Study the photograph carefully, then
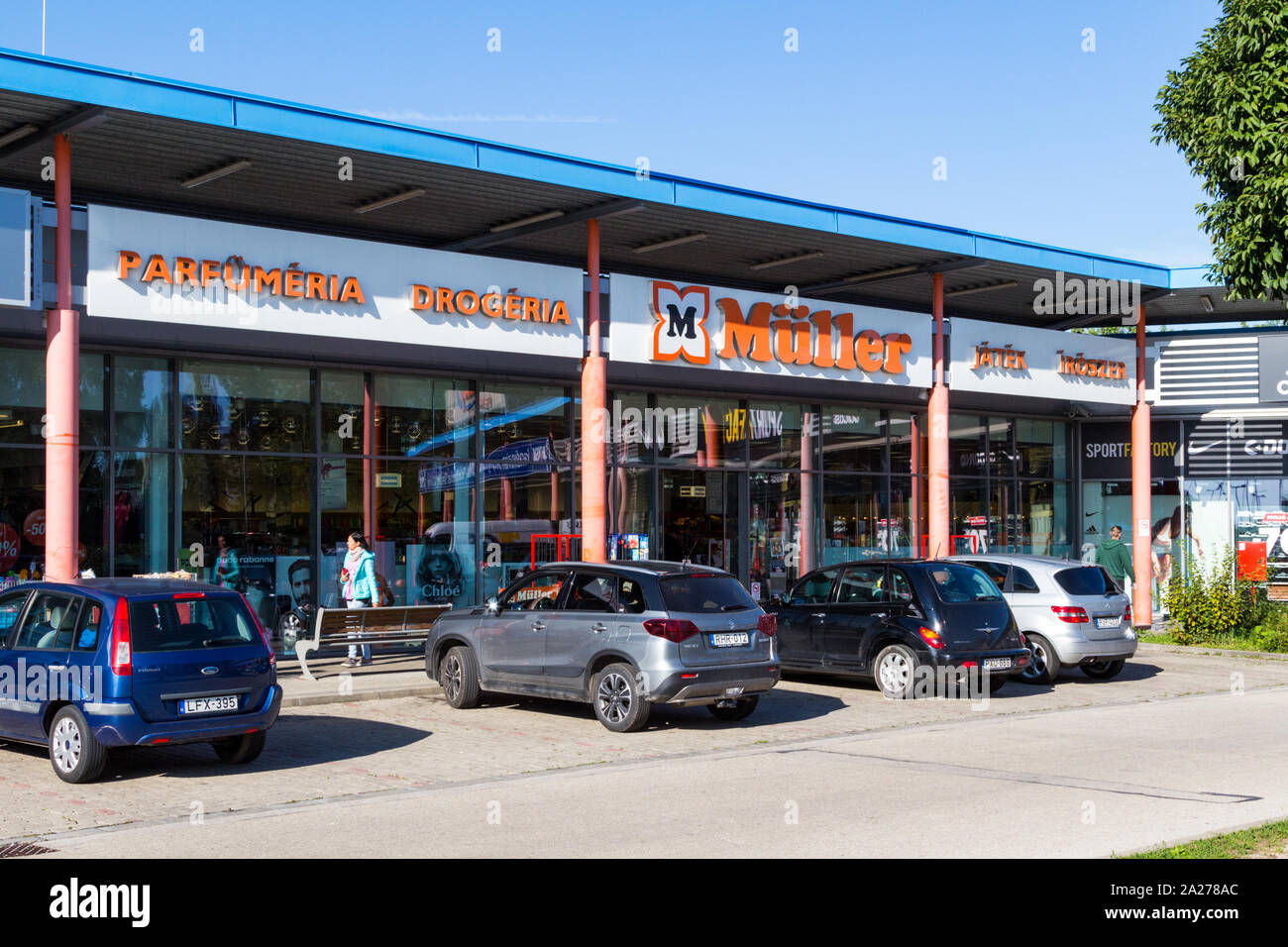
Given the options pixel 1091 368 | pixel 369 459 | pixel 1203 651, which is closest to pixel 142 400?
pixel 369 459

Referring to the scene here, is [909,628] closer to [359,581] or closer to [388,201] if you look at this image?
[359,581]

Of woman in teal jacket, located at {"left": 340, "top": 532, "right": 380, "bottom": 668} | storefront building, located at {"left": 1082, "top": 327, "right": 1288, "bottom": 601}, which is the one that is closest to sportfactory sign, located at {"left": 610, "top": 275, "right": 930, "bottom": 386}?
woman in teal jacket, located at {"left": 340, "top": 532, "right": 380, "bottom": 668}

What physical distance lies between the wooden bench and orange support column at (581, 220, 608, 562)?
2367 mm

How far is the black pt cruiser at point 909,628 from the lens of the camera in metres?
15.2

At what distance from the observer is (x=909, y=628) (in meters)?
15.4

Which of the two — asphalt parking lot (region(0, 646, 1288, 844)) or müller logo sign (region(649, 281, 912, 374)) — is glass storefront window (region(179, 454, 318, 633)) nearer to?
asphalt parking lot (region(0, 646, 1288, 844))

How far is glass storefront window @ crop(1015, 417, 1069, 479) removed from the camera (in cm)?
2930

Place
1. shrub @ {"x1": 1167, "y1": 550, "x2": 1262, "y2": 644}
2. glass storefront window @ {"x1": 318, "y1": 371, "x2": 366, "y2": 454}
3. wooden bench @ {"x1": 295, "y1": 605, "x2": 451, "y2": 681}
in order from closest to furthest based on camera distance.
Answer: wooden bench @ {"x1": 295, "y1": 605, "x2": 451, "y2": 681} < glass storefront window @ {"x1": 318, "y1": 371, "x2": 366, "y2": 454} < shrub @ {"x1": 1167, "y1": 550, "x2": 1262, "y2": 644}

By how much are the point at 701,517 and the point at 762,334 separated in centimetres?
401

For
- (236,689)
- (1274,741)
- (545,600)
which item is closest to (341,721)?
(545,600)

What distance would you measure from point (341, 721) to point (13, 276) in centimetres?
572

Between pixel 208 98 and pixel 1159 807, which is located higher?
pixel 208 98
